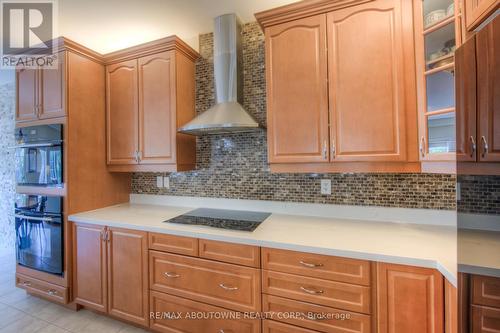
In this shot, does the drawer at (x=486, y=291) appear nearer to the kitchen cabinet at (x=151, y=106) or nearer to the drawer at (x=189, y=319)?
the drawer at (x=189, y=319)

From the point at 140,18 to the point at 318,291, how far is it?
248 centimetres

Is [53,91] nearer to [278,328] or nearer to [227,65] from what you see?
[227,65]

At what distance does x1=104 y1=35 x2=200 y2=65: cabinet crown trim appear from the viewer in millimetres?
2049

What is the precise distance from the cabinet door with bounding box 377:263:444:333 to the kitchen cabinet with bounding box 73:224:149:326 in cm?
157

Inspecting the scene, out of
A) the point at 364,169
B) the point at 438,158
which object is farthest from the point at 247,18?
the point at 438,158

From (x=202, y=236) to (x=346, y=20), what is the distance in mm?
1720

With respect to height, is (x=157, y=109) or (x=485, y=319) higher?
(x=157, y=109)

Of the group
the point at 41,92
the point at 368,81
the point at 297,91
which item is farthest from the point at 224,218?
the point at 41,92

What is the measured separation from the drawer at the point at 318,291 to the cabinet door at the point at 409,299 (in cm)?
8

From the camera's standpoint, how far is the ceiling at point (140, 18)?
71.7 inches

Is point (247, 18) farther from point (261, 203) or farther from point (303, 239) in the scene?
point (303, 239)

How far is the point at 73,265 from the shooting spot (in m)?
2.05

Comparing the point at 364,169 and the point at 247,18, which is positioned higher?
the point at 247,18

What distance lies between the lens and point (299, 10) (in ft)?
5.28
